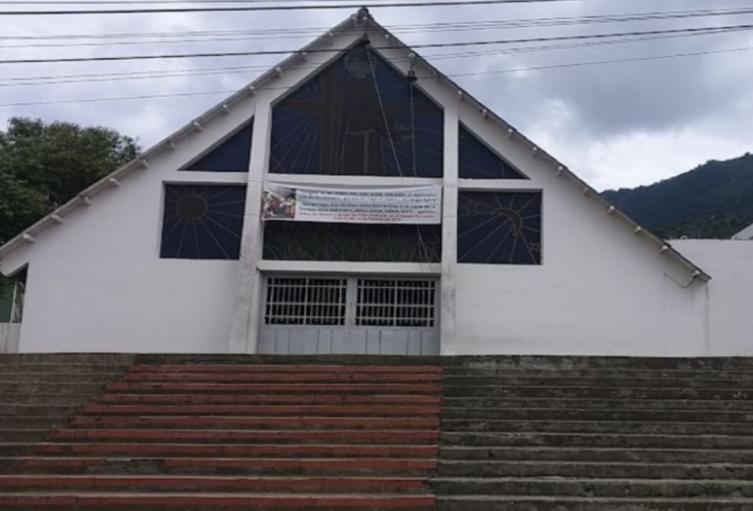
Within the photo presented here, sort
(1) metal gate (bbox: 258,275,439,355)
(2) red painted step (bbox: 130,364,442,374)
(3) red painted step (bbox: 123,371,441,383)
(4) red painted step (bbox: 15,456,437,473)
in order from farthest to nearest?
(1) metal gate (bbox: 258,275,439,355), (2) red painted step (bbox: 130,364,442,374), (3) red painted step (bbox: 123,371,441,383), (4) red painted step (bbox: 15,456,437,473)

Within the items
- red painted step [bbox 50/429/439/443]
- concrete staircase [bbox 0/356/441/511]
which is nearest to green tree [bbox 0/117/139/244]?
concrete staircase [bbox 0/356/441/511]

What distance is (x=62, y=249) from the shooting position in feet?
50.3

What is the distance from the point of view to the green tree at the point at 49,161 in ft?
67.3

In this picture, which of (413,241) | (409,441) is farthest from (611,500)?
(413,241)

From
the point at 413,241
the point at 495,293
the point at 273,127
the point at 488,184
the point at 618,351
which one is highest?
the point at 273,127

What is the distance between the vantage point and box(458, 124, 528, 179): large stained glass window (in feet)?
51.3

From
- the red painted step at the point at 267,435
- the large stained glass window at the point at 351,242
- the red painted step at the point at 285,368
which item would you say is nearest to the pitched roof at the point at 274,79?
the large stained glass window at the point at 351,242

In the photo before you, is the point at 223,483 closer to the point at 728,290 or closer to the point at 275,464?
the point at 275,464

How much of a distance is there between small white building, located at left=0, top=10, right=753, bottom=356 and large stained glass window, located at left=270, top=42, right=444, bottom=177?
1.2 inches

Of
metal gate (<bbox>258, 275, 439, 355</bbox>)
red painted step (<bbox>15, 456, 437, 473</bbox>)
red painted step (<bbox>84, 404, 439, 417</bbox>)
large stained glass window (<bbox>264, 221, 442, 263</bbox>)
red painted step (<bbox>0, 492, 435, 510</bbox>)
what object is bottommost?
red painted step (<bbox>0, 492, 435, 510</bbox>)

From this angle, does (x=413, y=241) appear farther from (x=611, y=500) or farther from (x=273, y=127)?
(x=611, y=500)

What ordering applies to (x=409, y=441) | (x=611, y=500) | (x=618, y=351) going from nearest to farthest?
(x=611, y=500)
(x=409, y=441)
(x=618, y=351)

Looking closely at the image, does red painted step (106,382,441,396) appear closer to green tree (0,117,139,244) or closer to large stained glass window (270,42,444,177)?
large stained glass window (270,42,444,177)

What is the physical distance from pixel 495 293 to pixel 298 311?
3.70m
